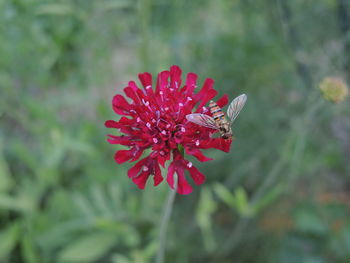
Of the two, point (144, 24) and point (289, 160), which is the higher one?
point (144, 24)

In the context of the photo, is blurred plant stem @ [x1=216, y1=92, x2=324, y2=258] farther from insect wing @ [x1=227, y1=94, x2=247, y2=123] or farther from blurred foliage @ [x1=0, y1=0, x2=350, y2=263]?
insect wing @ [x1=227, y1=94, x2=247, y2=123]

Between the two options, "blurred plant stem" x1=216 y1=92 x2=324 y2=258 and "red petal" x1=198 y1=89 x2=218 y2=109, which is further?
"blurred plant stem" x1=216 y1=92 x2=324 y2=258

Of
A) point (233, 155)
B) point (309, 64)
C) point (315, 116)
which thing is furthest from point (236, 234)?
point (309, 64)

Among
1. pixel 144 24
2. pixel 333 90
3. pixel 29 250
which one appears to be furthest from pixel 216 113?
pixel 29 250

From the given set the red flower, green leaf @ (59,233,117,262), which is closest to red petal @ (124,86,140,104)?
the red flower

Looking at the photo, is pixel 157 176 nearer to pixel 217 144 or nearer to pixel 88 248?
pixel 217 144
